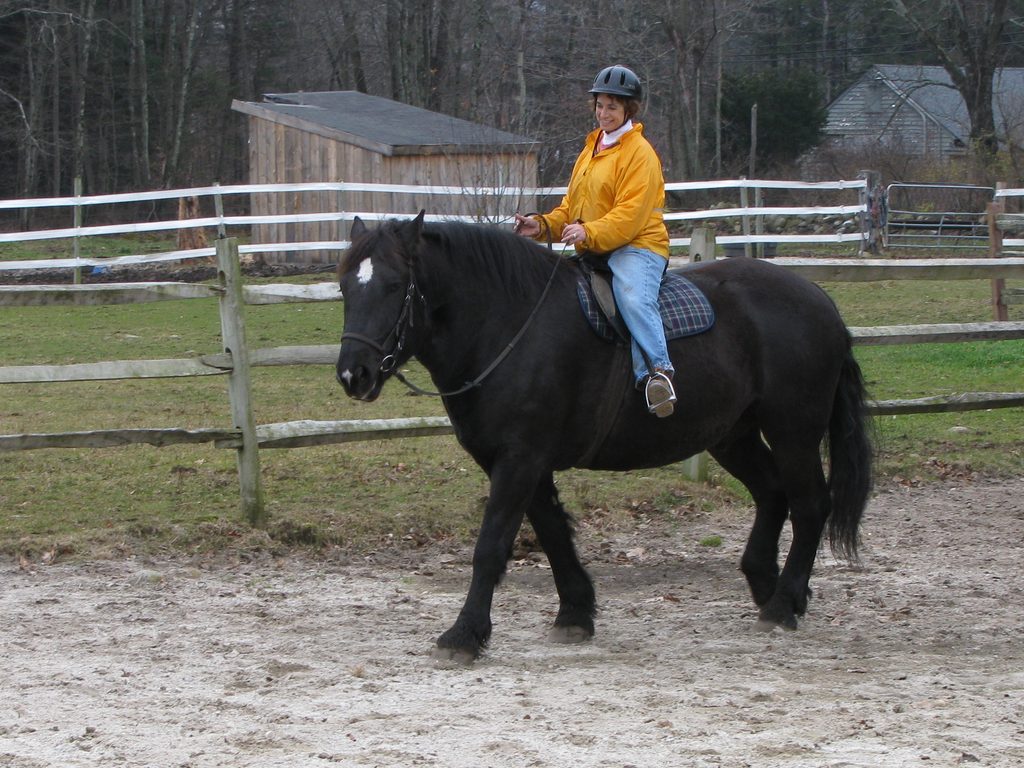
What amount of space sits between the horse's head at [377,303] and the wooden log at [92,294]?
2483mm

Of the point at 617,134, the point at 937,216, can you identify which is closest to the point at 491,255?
the point at 617,134

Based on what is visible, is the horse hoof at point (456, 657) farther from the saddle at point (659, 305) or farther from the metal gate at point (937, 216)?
the metal gate at point (937, 216)

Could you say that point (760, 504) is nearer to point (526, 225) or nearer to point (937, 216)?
point (526, 225)

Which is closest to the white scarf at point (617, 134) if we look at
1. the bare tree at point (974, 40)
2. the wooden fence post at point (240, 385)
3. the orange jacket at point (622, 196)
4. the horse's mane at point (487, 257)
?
the orange jacket at point (622, 196)

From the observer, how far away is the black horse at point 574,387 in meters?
5.10

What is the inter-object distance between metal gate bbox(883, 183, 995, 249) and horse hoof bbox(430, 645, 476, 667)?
63.1ft

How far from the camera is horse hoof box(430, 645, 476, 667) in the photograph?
5.07 metres

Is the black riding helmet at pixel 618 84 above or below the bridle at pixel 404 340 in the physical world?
above

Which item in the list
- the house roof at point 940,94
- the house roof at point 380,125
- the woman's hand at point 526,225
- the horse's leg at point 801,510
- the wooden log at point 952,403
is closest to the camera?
the woman's hand at point 526,225

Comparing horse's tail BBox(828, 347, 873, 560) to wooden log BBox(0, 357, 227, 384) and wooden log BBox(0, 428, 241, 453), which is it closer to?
wooden log BBox(0, 357, 227, 384)

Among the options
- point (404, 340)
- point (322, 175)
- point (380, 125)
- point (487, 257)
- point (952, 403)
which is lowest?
point (952, 403)

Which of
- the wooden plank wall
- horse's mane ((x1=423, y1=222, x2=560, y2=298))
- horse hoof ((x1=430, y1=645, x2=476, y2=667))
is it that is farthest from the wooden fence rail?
the wooden plank wall

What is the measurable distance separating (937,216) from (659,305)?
22897 mm

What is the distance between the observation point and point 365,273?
499 centimetres
